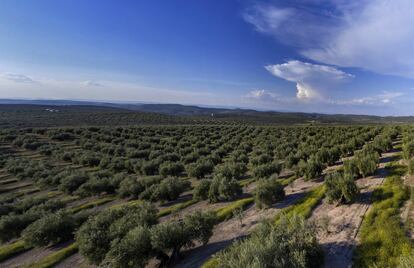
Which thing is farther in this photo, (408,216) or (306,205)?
(306,205)

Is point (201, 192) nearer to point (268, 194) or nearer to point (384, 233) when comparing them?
point (268, 194)

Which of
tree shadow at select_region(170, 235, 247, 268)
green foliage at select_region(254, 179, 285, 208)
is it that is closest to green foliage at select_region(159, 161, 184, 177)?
green foliage at select_region(254, 179, 285, 208)

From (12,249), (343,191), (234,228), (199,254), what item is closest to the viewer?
(199,254)

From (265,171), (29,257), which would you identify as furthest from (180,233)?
(265,171)

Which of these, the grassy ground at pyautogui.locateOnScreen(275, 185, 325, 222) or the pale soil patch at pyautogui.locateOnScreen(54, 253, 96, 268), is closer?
the pale soil patch at pyautogui.locateOnScreen(54, 253, 96, 268)

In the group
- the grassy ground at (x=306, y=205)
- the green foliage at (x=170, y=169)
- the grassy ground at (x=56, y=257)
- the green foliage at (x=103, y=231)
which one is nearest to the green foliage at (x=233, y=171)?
the green foliage at (x=170, y=169)

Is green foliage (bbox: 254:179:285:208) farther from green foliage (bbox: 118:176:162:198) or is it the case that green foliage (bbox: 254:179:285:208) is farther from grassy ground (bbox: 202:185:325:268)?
green foliage (bbox: 118:176:162:198)

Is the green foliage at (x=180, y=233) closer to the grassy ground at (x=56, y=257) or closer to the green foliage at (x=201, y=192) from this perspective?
the grassy ground at (x=56, y=257)
